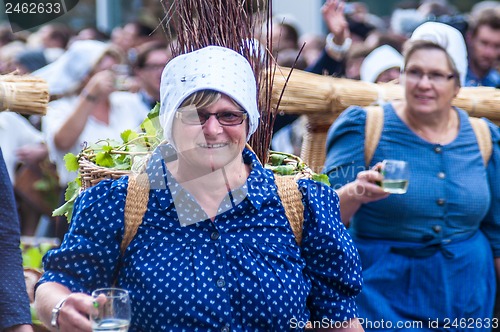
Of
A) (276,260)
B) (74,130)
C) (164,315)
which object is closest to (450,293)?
(276,260)

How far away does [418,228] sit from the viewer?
448 cm

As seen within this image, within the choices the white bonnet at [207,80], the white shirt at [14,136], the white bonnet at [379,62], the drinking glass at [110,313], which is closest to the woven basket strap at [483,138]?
the white bonnet at [379,62]

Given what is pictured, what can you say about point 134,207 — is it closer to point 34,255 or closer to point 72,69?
point 34,255

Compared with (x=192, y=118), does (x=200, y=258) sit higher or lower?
lower

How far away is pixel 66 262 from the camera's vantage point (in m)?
2.94

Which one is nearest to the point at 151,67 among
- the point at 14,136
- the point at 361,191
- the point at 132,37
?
the point at 14,136

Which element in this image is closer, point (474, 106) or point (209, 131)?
point (209, 131)

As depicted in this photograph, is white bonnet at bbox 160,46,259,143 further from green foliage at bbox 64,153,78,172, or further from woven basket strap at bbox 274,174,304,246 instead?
green foliage at bbox 64,153,78,172

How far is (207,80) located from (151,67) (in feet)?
13.1

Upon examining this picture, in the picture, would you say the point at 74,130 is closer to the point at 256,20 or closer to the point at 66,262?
the point at 256,20

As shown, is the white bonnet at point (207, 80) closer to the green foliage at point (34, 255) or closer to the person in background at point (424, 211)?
the person in background at point (424, 211)

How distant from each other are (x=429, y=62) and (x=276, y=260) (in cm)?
202

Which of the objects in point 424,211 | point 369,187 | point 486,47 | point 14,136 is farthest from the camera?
point 486,47

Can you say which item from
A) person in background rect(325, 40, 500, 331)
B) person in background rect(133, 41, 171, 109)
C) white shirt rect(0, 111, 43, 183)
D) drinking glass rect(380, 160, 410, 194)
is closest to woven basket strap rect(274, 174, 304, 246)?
drinking glass rect(380, 160, 410, 194)
